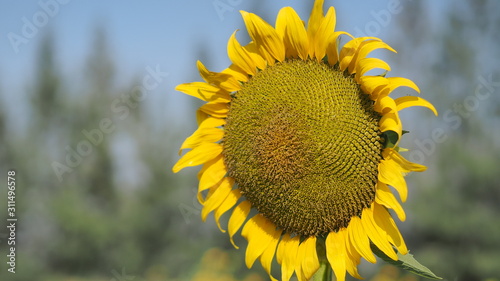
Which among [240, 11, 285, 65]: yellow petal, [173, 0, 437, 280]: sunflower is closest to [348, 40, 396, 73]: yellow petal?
[173, 0, 437, 280]: sunflower

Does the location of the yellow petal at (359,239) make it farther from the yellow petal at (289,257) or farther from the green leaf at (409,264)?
the yellow petal at (289,257)

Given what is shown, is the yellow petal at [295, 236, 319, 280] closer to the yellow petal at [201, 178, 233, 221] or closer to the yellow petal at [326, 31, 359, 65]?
the yellow petal at [201, 178, 233, 221]

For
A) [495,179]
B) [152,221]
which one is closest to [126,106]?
[152,221]

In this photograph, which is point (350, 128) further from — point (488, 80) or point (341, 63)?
point (488, 80)

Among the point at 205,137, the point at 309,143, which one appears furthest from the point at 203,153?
the point at 309,143

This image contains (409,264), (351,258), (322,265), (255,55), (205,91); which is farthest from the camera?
(205,91)

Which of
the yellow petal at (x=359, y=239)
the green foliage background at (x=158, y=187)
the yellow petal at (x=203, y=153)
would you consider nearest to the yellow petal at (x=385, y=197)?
the yellow petal at (x=359, y=239)

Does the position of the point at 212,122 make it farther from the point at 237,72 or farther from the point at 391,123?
the point at 391,123
